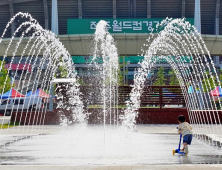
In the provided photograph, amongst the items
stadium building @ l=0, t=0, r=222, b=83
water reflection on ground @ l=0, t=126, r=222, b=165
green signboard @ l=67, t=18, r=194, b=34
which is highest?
stadium building @ l=0, t=0, r=222, b=83

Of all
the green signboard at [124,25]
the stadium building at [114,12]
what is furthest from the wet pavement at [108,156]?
the green signboard at [124,25]

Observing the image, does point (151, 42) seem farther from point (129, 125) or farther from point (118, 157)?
point (118, 157)

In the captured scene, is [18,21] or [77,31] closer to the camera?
[77,31]

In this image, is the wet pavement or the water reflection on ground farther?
the water reflection on ground

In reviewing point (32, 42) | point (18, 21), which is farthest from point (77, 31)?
point (32, 42)

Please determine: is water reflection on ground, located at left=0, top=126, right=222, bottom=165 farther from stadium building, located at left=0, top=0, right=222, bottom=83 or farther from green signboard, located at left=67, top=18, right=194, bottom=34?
green signboard, located at left=67, top=18, right=194, bottom=34

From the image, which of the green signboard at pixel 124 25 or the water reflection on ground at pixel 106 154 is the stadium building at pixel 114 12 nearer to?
the green signboard at pixel 124 25

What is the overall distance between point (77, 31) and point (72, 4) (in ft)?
15.2

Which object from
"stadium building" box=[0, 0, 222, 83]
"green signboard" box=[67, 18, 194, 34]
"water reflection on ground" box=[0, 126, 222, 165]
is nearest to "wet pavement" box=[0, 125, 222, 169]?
"water reflection on ground" box=[0, 126, 222, 165]

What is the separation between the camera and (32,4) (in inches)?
2446

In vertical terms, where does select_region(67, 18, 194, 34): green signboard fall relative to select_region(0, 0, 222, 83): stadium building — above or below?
below

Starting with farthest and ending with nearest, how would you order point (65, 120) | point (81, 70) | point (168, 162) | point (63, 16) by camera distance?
point (81, 70)
point (63, 16)
point (65, 120)
point (168, 162)

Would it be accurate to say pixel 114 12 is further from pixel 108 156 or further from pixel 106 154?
pixel 108 156

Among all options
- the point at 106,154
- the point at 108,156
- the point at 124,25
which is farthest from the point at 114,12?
the point at 108,156
